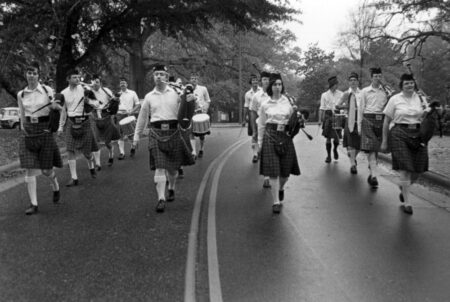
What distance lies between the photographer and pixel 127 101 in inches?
499

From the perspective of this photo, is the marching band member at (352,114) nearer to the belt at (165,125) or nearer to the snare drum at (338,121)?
the snare drum at (338,121)

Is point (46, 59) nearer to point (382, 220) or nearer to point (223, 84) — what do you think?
point (382, 220)

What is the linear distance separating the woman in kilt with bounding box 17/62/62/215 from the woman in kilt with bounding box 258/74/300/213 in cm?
320

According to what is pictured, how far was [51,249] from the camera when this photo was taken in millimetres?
5199

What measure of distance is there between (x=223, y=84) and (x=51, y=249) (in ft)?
117

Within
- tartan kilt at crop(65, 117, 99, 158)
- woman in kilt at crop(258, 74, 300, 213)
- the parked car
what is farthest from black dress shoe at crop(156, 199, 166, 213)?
the parked car

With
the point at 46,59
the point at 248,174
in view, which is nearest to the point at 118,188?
the point at 248,174

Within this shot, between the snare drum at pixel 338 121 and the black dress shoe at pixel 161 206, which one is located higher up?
the snare drum at pixel 338 121

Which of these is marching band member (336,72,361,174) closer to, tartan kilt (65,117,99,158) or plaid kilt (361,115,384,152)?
plaid kilt (361,115,384,152)

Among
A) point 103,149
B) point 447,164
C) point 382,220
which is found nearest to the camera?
point 382,220

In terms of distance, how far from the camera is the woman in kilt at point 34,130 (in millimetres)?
6852

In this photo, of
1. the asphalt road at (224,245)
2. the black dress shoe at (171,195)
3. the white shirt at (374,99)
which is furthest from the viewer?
the white shirt at (374,99)

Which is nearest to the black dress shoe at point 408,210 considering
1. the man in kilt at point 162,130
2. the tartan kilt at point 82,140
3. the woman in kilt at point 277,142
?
the woman in kilt at point 277,142

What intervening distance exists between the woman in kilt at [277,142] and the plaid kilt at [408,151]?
154 cm
